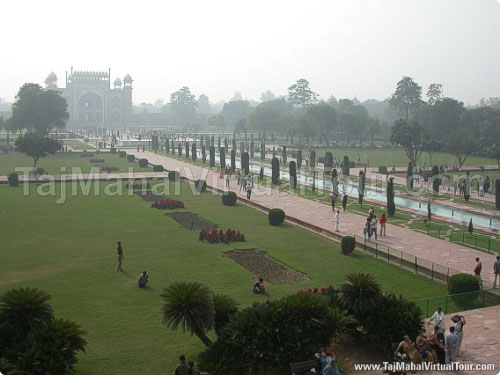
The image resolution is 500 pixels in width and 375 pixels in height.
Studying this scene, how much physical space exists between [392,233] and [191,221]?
→ 6.64 m

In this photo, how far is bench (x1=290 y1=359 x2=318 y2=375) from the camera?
766 centimetres

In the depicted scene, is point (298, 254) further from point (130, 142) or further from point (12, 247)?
point (130, 142)

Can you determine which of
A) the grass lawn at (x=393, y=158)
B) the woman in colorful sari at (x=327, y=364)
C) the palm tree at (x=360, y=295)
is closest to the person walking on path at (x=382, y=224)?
the palm tree at (x=360, y=295)

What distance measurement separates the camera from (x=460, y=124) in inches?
2163

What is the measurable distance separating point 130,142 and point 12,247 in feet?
172

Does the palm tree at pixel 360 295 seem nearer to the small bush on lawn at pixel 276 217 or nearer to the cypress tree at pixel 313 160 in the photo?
the small bush on lawn at pixel 276 217

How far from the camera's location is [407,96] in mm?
72688

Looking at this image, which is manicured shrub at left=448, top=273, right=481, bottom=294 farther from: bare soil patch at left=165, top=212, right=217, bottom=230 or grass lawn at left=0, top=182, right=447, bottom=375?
bare soil patch at left=165, top=212, right=217, bottom=230

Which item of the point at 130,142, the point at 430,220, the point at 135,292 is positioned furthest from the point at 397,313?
the point at 130,142

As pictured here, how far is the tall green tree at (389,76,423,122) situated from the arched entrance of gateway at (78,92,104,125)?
62.3 meters

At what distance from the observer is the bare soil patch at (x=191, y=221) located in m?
18.4

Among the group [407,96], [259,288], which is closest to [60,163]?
[259,288]

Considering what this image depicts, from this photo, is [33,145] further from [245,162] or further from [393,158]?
[393,158]

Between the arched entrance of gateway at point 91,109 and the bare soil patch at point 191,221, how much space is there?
315 feet
